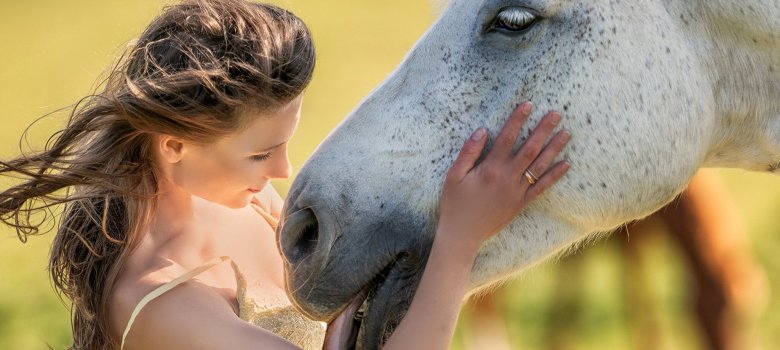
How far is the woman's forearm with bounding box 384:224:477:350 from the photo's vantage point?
1955 millimetres

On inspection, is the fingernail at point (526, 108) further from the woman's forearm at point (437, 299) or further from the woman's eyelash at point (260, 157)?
the woman's eyelash at point (260, 157)

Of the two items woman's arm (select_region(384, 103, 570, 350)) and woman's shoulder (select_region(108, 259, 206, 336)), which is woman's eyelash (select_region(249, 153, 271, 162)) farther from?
woman's arm (select_region(384, 103, 570, 350))

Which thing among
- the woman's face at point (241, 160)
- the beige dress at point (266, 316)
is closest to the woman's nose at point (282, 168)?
→ the woman's face at point (241, 160)

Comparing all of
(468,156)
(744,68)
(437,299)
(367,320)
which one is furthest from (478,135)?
(744,68)

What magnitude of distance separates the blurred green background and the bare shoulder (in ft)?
2.04

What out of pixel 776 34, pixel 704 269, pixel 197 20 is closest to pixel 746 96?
pixel 776 34

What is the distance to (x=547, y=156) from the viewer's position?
195 centimetres

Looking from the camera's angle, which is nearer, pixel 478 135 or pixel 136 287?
pixel 478 135

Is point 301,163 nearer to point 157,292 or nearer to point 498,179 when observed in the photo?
point 157,292

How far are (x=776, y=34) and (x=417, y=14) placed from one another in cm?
1148

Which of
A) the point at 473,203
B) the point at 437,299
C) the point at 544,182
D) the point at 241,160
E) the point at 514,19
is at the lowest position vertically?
the point at 241,160

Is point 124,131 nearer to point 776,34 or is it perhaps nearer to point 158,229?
point 158,229

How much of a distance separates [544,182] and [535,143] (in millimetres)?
82

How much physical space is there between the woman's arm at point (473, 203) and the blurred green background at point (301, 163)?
675mm
